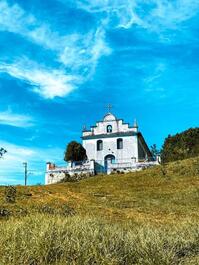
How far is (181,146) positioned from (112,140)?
9.71 m

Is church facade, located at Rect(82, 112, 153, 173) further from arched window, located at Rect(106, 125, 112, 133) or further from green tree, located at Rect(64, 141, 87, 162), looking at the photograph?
green tree, located at Rect(64, 141, 87, 162)

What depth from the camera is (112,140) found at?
2490 inches

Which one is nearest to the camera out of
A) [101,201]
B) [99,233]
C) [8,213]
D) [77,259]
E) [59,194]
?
[77,259]

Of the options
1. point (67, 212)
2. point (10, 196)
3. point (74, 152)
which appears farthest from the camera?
point (74, 152)

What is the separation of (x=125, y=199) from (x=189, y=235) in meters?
14.7

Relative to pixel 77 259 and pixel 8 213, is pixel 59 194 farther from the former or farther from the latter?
pixel 77 259

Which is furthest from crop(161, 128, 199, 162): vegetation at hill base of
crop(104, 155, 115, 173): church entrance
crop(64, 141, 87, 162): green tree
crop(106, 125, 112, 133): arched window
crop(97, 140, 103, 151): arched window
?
crop(64, 141, 87, 162): green tree

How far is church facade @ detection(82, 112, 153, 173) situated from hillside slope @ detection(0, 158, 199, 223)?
961 inches

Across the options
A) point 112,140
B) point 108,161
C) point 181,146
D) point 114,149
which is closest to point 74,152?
point 108,161

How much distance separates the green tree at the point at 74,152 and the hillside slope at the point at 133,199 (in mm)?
19535

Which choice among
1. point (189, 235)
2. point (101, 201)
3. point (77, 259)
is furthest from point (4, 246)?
point (101, 201)

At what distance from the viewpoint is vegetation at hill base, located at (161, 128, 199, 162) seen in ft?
176

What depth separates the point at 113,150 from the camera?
205 ft

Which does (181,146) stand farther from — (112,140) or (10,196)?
(10,196)
